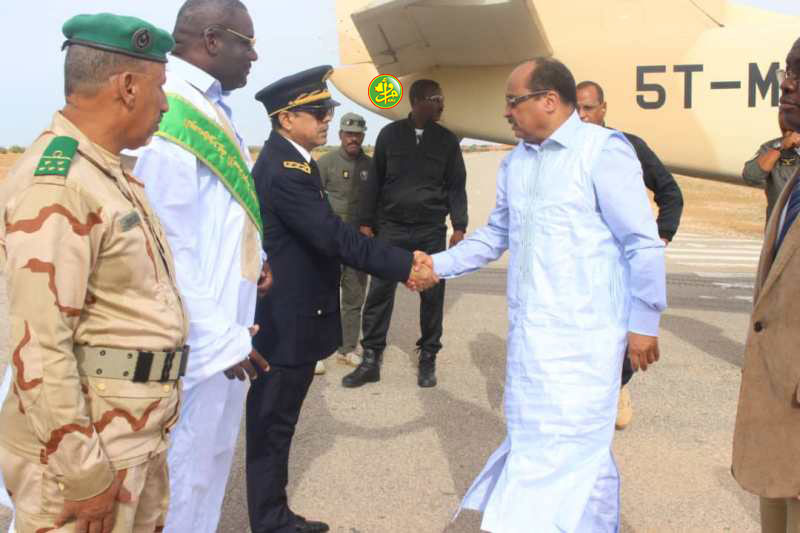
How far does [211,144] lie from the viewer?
2.40 m

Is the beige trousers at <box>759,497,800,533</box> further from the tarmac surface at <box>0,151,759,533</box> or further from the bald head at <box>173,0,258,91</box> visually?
the bald head at <box>173,0,258,91</box>

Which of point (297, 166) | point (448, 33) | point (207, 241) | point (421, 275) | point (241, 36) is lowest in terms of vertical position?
point (421, 275)

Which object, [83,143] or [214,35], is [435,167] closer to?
[214,35]

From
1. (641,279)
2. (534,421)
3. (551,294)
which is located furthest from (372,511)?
(641,279)

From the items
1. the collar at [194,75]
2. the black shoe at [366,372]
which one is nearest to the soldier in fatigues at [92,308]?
the collar at [194,75]

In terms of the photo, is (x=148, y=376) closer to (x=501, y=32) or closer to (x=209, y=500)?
(x=209, y=500)

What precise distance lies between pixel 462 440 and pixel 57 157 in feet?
10.2

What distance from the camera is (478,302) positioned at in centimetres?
832

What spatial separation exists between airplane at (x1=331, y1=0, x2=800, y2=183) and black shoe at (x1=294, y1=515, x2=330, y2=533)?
435cm

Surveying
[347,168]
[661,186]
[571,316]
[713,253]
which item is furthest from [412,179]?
[713,253]

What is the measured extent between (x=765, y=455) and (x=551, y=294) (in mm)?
963

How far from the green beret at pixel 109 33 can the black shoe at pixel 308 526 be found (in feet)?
6.97

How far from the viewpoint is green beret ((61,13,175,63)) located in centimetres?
170

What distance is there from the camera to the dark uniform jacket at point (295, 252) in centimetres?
297
